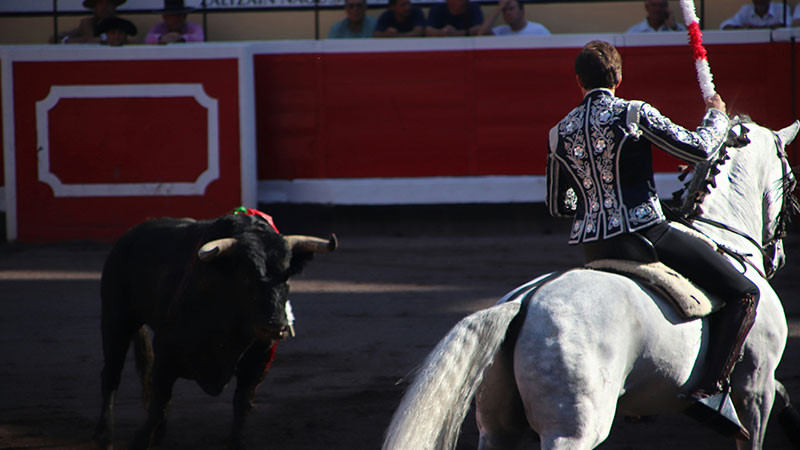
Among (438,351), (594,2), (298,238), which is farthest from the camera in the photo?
(594,2)

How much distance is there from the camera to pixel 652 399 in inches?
95.6

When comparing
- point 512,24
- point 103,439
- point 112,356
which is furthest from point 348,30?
point 103,439

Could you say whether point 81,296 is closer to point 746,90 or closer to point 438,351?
point 438,351

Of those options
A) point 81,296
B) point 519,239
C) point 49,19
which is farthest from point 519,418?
point 49,19

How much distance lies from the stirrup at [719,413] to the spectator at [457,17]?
663 cm

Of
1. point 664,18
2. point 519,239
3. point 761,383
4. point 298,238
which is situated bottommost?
point 519,239

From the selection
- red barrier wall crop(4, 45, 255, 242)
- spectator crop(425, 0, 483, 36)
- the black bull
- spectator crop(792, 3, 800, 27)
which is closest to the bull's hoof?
the black bull

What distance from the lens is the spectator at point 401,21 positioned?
8812 mm

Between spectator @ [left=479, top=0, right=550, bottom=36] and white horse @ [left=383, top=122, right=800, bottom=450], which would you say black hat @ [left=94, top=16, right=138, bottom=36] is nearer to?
spectator @ [left=479, top=0, right=550, bottom=36]

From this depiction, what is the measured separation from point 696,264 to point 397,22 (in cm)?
678

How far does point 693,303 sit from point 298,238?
1.59m

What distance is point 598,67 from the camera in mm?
2498

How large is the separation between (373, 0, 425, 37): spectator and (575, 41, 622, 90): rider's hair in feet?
21.0

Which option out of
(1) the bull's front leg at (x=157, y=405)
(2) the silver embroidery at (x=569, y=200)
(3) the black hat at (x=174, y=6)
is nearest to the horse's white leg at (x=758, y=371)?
(2) the silver embroidery at (x=569, y=200)
